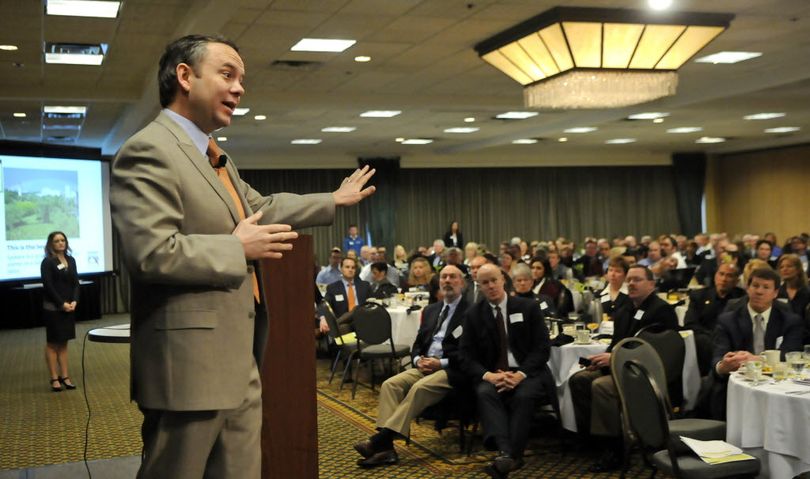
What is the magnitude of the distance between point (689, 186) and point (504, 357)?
20.4m

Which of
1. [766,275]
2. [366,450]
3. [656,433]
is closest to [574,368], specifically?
[766,275]

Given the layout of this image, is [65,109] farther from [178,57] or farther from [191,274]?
[191,274]

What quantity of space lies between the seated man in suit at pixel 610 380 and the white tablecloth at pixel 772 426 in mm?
1115

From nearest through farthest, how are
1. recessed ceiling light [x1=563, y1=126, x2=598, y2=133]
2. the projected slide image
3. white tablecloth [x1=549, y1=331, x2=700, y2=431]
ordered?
1. white tablecloth [x1=549, y1=331, x2=700, y2=431]
2. the projected slide image
3. recessed ceiling light [x1=563, y1=126, x2=598, y2=133]

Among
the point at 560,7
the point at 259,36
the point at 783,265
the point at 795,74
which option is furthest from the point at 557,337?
the point at 795,74

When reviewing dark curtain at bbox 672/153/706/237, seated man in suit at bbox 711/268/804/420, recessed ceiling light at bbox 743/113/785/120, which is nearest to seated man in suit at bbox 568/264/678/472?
seated man in suit at bbox 711/268/804/420

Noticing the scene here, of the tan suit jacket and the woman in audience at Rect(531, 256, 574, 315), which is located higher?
the tan suit jacket

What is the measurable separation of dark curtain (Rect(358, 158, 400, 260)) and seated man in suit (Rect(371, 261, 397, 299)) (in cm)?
1043

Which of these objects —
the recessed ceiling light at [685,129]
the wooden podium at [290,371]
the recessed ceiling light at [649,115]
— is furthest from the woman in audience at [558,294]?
the recessed ceiling light at [685,129]

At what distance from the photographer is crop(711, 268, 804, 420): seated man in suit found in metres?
5.32

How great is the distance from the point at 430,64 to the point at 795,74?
477 centimetres

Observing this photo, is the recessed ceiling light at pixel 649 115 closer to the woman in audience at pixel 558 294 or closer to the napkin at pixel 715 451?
the woman in audience at pixel 558 294

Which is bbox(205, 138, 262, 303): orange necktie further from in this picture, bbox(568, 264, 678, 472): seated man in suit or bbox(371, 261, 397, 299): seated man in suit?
bbox(371, 261, 397, 299): seated man in suit

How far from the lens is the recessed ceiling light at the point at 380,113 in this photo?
1355cm
